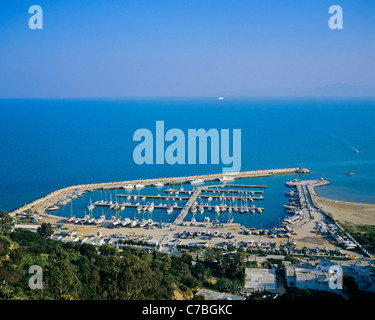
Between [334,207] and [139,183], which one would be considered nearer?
[334,207]

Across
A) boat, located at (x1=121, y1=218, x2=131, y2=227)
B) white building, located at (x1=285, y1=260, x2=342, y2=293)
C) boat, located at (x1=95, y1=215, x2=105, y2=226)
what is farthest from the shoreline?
boat, located at (x1=95, y1=215, x2=105, y2=226)

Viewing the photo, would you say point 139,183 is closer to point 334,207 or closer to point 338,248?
point 334,207

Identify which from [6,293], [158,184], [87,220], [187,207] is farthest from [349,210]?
[6,293]

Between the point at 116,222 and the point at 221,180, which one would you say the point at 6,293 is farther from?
the point at 221,180

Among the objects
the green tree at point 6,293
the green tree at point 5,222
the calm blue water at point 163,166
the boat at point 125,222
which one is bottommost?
the green tree at point 6,293

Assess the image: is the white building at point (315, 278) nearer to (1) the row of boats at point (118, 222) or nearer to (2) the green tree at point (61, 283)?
(2) the green tree at point (61, 283)

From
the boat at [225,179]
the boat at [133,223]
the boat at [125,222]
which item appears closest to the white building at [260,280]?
the boat at [133,223]
